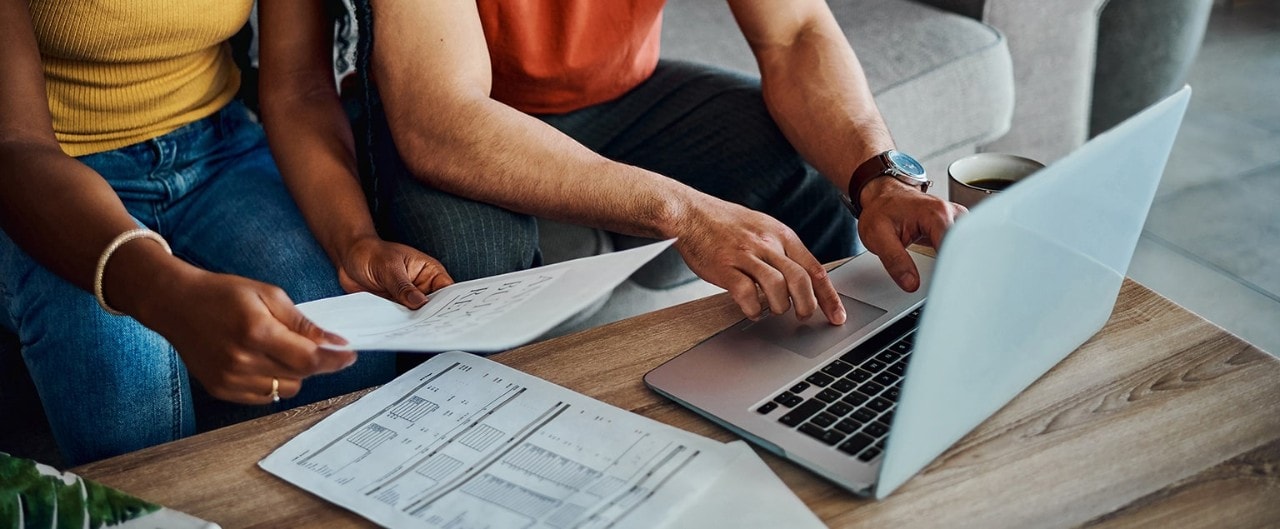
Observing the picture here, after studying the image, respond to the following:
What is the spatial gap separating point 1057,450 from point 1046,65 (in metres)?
1.32

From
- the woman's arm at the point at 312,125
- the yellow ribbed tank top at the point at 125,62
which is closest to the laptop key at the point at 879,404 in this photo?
the woman's arm at the point at 312,125

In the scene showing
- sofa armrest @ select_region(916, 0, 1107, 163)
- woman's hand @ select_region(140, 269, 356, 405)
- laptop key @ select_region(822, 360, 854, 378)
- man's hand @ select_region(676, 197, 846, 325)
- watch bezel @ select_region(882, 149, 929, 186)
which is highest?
woman's hand @ select_region(140, 269, 356, 405)

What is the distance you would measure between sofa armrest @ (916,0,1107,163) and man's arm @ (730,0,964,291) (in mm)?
670

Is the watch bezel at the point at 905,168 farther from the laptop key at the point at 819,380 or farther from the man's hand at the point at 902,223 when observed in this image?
the laptop key at the point at 819,380

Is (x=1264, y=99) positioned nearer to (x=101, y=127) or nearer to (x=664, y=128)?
(x=664, y=128)

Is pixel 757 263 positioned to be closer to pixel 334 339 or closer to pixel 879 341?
pixel 879 341

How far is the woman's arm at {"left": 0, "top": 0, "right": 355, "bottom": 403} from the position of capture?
72 cm

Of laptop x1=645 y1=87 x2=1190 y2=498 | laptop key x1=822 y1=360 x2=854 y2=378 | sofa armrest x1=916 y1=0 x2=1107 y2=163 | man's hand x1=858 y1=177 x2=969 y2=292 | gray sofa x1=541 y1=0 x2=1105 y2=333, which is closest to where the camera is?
laptop x1=645 y1=87 x2=1190 y2=498

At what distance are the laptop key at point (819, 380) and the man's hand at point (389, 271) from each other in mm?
339

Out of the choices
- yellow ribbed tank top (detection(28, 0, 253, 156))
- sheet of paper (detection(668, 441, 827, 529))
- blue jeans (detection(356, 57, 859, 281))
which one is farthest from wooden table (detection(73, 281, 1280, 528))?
yellow ribbed tank top (detection(28, 0, 253, 156))

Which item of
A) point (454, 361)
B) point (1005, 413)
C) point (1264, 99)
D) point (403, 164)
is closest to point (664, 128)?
point (403, 164)

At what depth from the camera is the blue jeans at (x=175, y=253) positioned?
98 centimetres

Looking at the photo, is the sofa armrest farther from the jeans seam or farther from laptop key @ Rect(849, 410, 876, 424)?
the jeans seam

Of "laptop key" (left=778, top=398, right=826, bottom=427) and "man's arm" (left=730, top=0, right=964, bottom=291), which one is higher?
"man's arm" (left=730, top=0, right=964, bottom=291)
